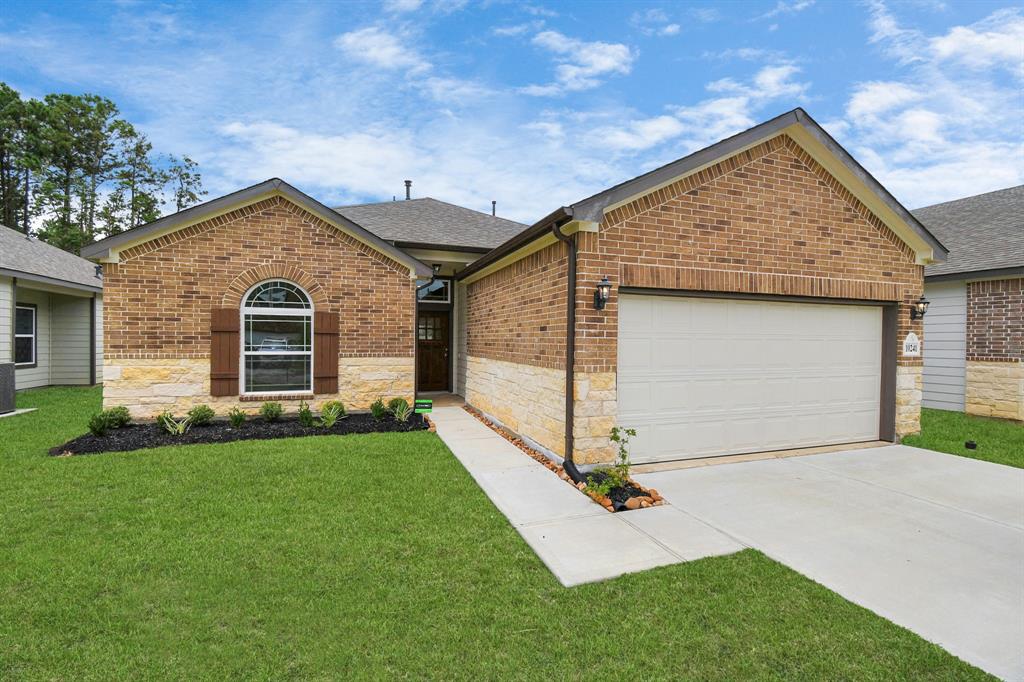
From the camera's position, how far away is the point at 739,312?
6.91 m

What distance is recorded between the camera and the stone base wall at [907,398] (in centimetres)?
772

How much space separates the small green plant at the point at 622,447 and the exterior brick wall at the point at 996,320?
346 inches

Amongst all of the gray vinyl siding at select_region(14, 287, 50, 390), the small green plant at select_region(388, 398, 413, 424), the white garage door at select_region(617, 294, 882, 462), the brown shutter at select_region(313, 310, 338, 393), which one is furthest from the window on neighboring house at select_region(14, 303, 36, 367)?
the white garage door at select_region(617, 294, 882, 462)

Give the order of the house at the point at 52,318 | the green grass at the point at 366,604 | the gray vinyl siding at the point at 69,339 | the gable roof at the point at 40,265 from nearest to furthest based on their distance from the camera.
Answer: the green grass at the point at 366,604, the gable roof at the point at 40,265, the house at the point at 52,318, the gray vinyl siding at the point at 69,339

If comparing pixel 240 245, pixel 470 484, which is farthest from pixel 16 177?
pixel 470 484

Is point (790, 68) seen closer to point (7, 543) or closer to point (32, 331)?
point (7, 543)

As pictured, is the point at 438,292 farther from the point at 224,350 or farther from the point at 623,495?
the point at 623,495

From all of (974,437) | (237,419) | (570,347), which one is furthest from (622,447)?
(974,437)

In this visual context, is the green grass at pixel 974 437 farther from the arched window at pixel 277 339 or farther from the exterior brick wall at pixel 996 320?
the arched window at pixel 277 339

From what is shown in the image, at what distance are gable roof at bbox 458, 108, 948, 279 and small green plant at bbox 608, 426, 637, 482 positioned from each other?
255cm

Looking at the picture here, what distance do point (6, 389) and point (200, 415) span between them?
17.0 feet

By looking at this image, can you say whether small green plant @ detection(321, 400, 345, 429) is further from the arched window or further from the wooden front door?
the wooden front door

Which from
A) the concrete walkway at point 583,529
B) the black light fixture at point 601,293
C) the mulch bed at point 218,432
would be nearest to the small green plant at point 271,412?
the mulch bed at point 218,432

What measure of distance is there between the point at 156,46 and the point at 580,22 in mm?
10488
